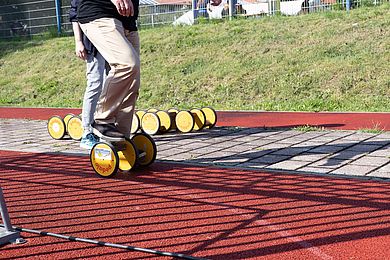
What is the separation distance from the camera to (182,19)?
62.1 ft

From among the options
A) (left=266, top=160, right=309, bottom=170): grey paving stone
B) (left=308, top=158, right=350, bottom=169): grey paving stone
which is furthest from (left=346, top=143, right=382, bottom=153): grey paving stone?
(left=266, top=160, right=309, bottom=170): grey paving stone

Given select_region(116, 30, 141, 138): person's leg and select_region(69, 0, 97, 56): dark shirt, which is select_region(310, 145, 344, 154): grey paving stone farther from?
select_region(69, 0, 97, 56): dark shirt

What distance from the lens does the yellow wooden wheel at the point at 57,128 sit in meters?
7.60

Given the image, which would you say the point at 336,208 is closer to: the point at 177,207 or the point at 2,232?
the point at 177,207

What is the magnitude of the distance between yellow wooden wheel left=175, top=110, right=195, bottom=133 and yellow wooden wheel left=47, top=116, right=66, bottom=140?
1.50 meters

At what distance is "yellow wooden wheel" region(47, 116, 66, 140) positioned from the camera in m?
7.60

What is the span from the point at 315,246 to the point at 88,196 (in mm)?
1994

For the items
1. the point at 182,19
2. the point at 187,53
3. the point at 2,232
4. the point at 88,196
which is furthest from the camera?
the point at 182,19

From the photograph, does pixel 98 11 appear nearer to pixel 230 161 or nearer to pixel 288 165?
pixel 230 161

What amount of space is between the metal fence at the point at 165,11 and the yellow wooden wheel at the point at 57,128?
1054cm

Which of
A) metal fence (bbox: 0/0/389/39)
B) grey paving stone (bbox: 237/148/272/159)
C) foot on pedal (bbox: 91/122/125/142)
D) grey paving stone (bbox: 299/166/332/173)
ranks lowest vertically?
grey paving stone (bbox: 299/166/332/173)

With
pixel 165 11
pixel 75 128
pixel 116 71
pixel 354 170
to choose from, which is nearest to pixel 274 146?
pixel 354 170

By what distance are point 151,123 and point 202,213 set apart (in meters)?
3.78

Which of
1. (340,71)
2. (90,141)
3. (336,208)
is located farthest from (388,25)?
(336,208)
